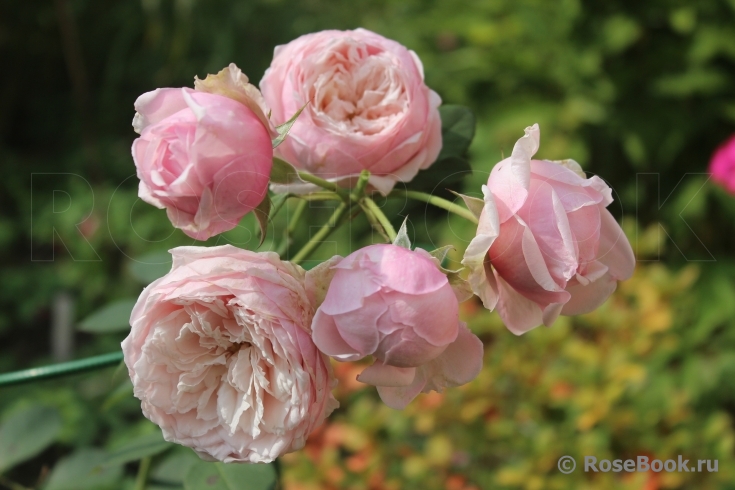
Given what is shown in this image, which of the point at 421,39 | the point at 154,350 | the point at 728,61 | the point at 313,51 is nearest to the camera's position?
the point at 154,350

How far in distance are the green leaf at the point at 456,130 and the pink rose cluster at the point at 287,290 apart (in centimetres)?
15

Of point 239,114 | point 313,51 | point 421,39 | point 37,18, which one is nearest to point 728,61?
point 421,39

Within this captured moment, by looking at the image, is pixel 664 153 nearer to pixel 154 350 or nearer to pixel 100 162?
pixel 154 350

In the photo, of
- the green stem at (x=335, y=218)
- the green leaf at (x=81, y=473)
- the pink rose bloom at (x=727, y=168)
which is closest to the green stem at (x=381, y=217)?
the green stem at (x=335, y=218)

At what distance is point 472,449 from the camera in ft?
4.29

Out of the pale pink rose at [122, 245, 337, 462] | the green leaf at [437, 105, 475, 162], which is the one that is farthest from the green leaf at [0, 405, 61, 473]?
the green leaf at [437, 105, 475, 162]

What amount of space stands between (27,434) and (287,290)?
0.52 m

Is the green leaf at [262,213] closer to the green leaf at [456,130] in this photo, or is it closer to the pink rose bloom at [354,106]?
the pink rose bloom at [354,106]

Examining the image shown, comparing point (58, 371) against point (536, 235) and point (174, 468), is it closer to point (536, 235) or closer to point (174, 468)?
point (174, 468)

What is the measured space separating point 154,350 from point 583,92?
1630 millimetres

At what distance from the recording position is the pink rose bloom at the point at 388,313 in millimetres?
358

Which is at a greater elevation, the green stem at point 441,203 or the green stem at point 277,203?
the green stem at point 441,203

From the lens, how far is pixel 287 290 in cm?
38

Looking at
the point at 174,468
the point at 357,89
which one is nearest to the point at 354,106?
the point at 357,89
